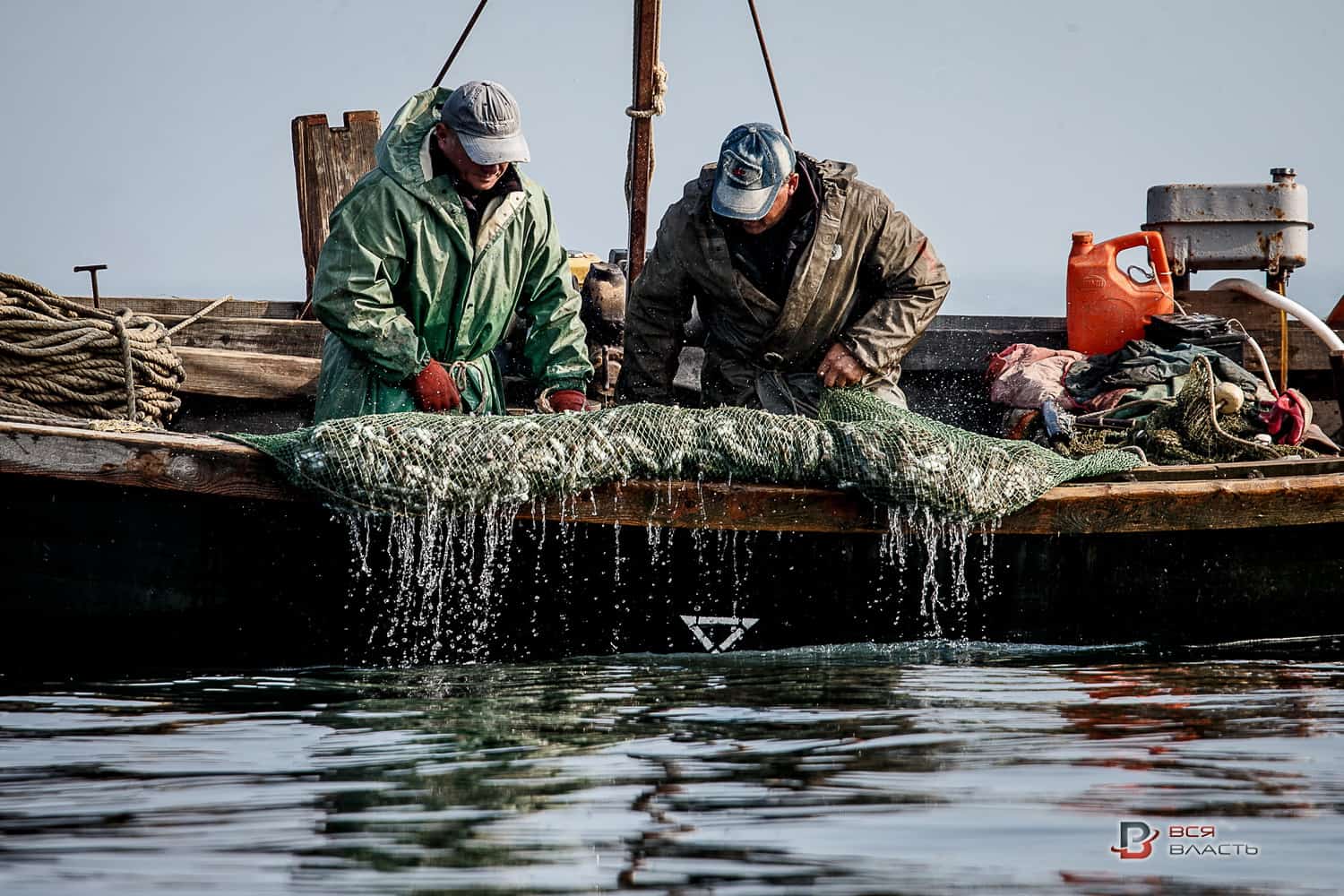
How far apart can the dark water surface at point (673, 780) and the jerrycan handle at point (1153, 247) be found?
340cm

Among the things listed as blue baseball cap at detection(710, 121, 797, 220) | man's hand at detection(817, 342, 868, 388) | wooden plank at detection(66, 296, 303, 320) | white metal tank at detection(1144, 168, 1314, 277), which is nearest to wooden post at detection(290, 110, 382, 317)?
wooden plank at detection(66, 296, 303, 320)

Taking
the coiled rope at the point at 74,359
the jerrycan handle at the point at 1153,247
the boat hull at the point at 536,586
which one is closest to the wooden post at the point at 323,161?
the coiled rope at the point at 74,359

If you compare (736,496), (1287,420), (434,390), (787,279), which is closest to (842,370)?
(787,279)

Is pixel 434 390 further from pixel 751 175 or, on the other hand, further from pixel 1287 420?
pixel 1287 420

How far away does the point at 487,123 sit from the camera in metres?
5.31

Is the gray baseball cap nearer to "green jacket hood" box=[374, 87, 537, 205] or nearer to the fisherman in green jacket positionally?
the fisherman in green jacket

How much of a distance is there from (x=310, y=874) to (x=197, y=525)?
2.39 meters

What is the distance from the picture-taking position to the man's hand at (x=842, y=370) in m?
5.87

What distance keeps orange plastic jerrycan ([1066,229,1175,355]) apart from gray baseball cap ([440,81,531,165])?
133 inches

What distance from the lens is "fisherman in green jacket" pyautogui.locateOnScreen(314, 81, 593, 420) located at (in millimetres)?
5340

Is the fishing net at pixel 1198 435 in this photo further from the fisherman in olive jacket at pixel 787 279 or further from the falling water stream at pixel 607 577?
the falling water stream at pixel 607 577

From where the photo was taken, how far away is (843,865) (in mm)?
2549

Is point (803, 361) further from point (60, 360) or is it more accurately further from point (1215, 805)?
point (1215, 805)

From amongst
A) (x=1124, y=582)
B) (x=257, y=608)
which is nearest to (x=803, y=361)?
(x=1124, y=582)
